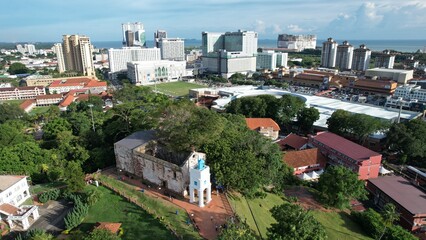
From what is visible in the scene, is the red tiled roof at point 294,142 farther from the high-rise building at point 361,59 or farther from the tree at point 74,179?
the high-rise building at point 361,59

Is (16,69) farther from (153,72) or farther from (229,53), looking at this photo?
(229,53)

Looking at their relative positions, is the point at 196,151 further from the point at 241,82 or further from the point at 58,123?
the point at 241,82

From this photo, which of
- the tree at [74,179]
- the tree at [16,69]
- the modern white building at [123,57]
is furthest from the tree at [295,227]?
the tree at [16,69]

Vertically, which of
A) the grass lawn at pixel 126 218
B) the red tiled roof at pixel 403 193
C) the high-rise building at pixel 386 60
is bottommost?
the red tiled roof at pixel 403 193

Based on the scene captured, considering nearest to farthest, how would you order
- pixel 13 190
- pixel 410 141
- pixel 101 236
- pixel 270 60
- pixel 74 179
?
1. pixel 101 236
2. pixel 13 190
3. pixel 74 179
4. pixel 410 141
5. pixel 270 60

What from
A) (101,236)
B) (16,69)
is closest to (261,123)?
(101,236)

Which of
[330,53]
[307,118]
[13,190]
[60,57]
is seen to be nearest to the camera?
[13,190]

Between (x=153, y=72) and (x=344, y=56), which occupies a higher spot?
(x=344, y=56)

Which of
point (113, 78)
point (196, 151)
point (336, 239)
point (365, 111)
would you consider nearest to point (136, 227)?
point (196, 151)


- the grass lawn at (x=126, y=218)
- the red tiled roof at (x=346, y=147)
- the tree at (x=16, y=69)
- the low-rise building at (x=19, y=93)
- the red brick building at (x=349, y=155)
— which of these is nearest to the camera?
the grass lawn at (x=126, y=218)
